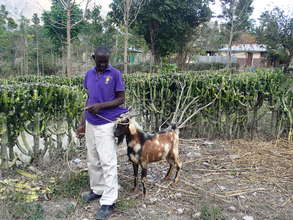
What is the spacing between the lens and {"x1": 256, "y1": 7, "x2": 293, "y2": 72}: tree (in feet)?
56.7

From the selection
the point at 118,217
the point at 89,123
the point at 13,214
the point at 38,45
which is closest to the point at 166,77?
the point at 89,123

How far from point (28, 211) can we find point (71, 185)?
2.22ft

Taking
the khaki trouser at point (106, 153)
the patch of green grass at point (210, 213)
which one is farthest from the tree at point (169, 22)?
the patch of green grass at point (210, 213)

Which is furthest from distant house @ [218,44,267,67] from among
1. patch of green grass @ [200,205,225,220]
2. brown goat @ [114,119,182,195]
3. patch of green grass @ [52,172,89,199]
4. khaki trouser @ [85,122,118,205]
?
khaki trouser @ [85,122,118,205]

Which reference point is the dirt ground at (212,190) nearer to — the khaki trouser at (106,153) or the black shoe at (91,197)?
the black shoe at (91,197)

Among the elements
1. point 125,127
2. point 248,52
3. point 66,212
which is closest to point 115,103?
point 125,127

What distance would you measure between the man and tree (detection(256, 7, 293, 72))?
16563 mm

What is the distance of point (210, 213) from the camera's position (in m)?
3.08

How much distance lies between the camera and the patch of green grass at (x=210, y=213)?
3.04 metres

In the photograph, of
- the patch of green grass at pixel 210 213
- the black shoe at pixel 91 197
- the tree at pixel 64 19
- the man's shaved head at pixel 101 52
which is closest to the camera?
the man's shaved head at pixel 101 52

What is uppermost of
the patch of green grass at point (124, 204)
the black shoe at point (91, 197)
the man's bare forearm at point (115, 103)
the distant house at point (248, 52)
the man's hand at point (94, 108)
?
the distant house at point (248, 52)

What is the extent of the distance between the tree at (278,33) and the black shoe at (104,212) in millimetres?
16795

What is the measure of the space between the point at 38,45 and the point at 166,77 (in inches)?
724

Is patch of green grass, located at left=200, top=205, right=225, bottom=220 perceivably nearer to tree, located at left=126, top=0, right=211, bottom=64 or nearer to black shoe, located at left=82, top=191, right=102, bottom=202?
black shoe, located at left=82, top=191, right=102, bottom=202
